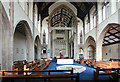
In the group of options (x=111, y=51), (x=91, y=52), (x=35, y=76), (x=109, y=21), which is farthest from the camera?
(x=91, y=52)

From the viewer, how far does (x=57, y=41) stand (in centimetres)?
2877

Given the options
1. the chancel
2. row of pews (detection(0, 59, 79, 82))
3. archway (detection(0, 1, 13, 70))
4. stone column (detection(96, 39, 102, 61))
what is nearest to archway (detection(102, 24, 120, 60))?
the chancel

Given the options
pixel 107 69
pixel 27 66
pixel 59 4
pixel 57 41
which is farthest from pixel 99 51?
pixel 57 41

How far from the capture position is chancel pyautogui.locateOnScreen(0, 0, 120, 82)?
5.16m

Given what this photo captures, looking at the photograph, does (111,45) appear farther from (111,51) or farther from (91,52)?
(91,52)

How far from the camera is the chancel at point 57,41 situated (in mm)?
5159

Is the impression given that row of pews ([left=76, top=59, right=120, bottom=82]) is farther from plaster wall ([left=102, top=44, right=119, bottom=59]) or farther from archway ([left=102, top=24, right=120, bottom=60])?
plaster wall ([left=102, top=44, right=119, bottom=59])

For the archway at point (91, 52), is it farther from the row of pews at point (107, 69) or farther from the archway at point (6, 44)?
the archway at point (6, 44)

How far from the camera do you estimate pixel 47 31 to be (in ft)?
68.2

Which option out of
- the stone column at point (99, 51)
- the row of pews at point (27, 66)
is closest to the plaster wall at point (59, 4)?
the stone column at point (99, 51)

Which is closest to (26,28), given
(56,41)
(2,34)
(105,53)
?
(2,34)

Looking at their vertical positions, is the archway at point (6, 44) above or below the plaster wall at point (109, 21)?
below

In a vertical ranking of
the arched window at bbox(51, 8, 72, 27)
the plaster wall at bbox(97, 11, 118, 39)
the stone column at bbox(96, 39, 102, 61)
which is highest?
the arched window at bbox(51, 8, 72, 27)

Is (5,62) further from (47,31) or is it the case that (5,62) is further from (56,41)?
(56,41)
